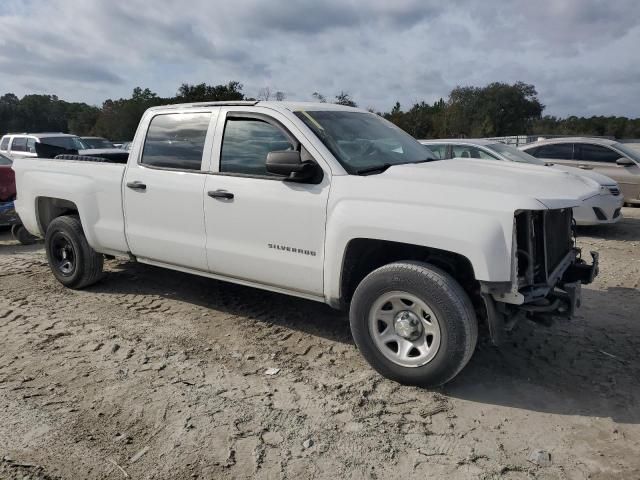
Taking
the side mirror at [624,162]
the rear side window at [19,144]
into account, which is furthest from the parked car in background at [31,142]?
the side mirror at [624,162]

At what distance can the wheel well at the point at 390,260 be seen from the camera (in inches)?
141

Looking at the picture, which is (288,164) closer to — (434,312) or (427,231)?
(427,231)

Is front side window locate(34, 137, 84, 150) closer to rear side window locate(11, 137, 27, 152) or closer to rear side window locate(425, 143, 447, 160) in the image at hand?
rear side window locate(11, 137, 27, 152)

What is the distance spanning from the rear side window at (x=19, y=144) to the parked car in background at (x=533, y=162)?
11.8m

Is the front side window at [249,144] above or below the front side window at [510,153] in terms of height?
above

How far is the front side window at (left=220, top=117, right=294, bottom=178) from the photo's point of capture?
4.13 m

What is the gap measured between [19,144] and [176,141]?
1310 centimetres

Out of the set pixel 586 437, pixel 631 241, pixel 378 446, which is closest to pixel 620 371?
pixel 586 437

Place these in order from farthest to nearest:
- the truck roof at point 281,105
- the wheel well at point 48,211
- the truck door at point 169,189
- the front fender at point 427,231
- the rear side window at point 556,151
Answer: the rear side window at point 556,151 → the wheel well at point 48,211 → the truck door at point 169,189 → the truck roof at point 281,105 → the front fender at point 427,231

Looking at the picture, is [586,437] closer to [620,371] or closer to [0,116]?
[620,371]

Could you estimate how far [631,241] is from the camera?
8.23 metres

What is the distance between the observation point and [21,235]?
818cm

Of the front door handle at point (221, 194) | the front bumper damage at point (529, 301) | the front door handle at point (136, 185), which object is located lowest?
the front bumper damage at point (529, 301)

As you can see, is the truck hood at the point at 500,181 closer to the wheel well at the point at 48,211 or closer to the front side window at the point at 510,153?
the wheel well at the point at 48,211
